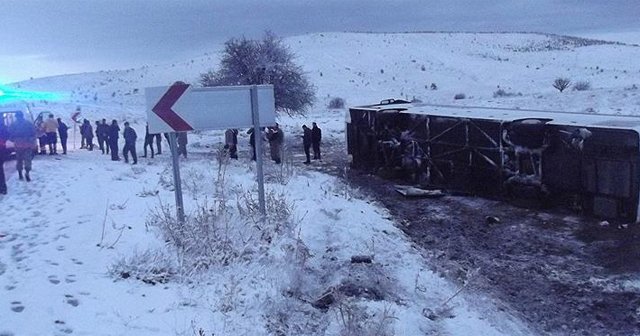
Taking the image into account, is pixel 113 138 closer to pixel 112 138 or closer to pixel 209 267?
pixel 112 138

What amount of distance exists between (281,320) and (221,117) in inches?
122

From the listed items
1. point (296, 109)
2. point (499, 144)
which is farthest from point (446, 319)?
point (296, 109)

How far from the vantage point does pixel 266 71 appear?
31.6 meters

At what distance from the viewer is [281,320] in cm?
591

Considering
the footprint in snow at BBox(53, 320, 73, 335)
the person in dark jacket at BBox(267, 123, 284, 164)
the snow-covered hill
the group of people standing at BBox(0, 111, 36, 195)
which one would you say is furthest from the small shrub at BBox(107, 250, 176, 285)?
the snow-covered hill

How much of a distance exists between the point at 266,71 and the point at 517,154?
20203 millimetres

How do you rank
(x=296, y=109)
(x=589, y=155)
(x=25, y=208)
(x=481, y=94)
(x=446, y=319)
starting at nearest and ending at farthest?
(x=446, y=319) → (x=25, y=208) → (x=589, y=155) → (x=296, y=109) → (x=481, y=94)

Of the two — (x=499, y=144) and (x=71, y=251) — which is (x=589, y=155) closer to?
(x=499, y=144)

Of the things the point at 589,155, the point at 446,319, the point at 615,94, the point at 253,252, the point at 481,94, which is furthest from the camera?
the point at 481,94

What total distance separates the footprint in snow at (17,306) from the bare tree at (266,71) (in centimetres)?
2588

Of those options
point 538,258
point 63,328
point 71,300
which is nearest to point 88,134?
point 71,300

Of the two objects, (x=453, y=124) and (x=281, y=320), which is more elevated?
(x=453, y=124)

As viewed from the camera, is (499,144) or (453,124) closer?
(499,144)

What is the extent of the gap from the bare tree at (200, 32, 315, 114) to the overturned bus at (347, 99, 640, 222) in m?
13.2
